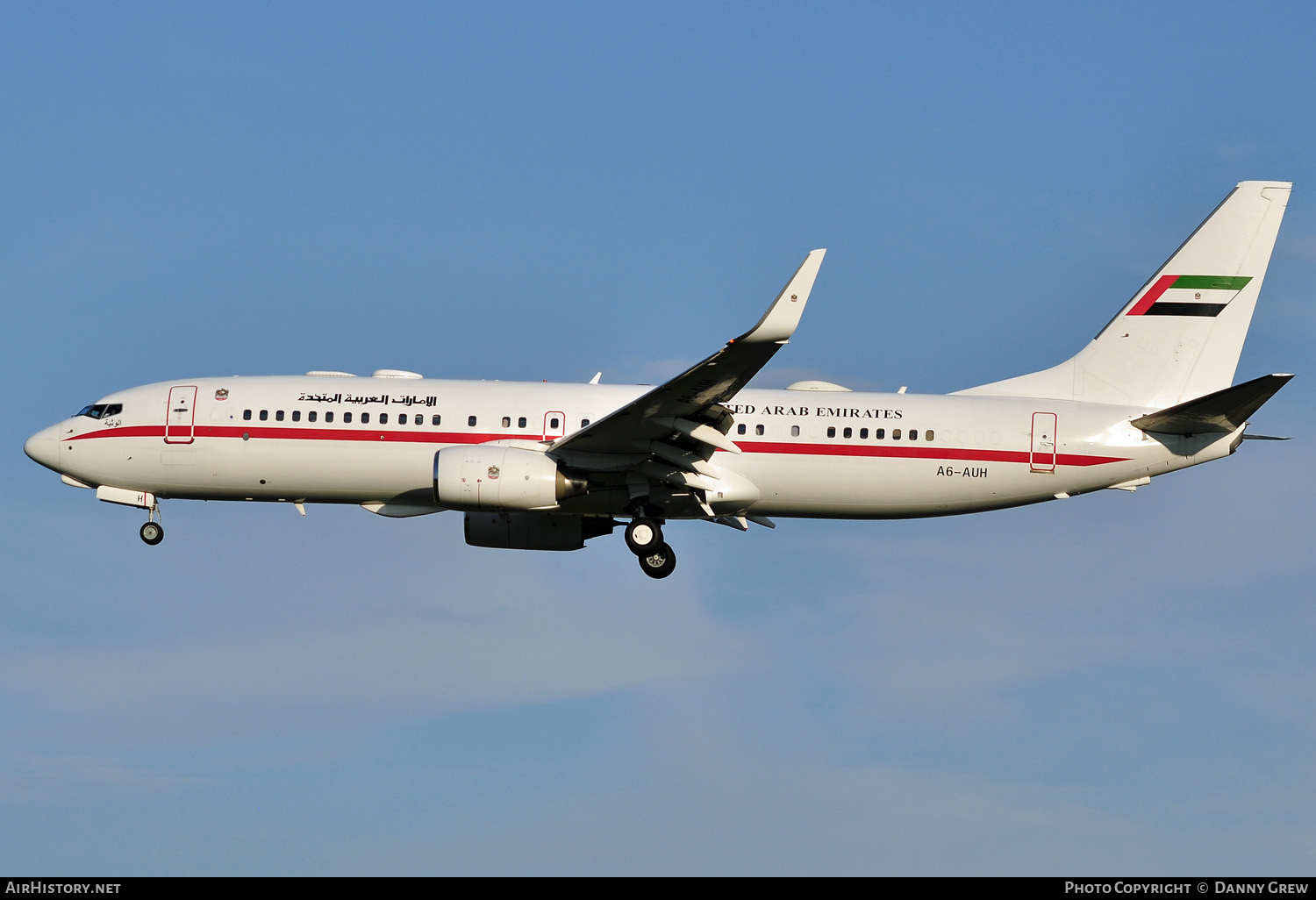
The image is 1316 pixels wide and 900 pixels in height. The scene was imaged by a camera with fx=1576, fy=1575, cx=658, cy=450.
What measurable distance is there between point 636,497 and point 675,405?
3522mm

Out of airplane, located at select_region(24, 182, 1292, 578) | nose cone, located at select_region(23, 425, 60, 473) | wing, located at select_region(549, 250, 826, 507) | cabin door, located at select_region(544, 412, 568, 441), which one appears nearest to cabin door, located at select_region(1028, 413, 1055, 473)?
airplane, located at select_region(24, 182, 1292, 578)

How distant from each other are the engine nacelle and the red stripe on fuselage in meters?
1.43

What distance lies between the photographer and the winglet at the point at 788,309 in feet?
95.1

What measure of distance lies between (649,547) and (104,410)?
44.4 feet

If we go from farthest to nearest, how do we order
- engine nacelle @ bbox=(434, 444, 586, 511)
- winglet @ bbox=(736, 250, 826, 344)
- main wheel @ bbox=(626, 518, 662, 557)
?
main wheel @ bbox=(626, 518, 662, 557) < engine nacelle @ bbox=(434, 444, 586, 511) < winglet @ bbox=(736, 250, 826, 344)

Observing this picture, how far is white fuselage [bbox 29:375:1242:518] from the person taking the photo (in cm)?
3581

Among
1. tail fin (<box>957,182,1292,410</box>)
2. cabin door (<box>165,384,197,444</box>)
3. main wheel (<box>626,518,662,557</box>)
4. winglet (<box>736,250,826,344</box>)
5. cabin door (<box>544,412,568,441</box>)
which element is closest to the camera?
winglet (<box>736,250,826,344</box>)

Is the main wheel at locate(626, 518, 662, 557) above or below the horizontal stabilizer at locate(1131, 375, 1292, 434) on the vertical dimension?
below

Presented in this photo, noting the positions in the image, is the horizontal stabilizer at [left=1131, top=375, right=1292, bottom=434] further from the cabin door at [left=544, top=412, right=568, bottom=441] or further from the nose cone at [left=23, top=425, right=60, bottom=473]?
the nose cone at [left=23, top=425, right=60, bottom=473]

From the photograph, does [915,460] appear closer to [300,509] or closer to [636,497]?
[636,497]

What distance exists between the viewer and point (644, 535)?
36.3 meters

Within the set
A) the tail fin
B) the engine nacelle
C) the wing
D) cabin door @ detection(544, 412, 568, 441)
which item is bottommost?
the engine nacelle

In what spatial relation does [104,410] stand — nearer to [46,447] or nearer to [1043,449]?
[46,447]

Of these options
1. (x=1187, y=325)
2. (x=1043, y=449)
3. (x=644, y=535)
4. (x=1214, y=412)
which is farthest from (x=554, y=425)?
(x=1187, y=325)
